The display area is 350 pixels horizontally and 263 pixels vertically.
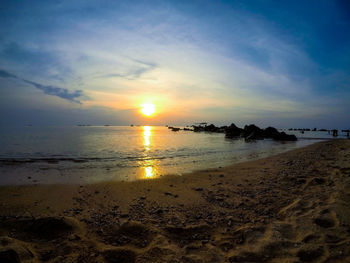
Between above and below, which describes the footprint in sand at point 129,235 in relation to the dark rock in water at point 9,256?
below

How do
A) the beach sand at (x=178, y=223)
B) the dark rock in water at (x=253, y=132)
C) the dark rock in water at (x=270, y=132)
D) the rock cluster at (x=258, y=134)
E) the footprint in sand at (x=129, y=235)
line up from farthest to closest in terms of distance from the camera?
the dark rock in water at (x=270, y=132) → the dark rock in water at (x=253, y=132) → the rock cluster at (x=258, y=134) → the footprint in sand at (x=129, y=235) → the beach sand at (x=178, y=223)

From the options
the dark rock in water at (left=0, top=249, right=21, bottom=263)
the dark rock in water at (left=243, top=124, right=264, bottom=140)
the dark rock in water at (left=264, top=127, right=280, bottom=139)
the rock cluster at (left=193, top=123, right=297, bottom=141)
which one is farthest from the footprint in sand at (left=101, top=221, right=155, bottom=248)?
the dark rock in water at (left=264, top=127, right=280, bottom=139)

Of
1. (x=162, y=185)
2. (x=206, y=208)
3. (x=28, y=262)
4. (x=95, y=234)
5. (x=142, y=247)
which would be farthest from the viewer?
(x=162, y=185)

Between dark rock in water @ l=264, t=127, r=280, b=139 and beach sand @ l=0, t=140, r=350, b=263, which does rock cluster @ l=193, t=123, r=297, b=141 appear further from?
beach sand @ l=0, t=140, r=350, b=263

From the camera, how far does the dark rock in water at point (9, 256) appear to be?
9.39ft

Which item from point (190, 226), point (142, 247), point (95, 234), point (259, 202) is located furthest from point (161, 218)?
point (259, 202)

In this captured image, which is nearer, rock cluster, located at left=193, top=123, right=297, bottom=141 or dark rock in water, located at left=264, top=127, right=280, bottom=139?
rock cluster, located at left=193, top=123, right=297, bottom=141

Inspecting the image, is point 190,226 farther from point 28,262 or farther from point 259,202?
point 28,262

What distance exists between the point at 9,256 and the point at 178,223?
3328mm

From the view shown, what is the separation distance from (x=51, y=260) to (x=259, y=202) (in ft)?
18.7

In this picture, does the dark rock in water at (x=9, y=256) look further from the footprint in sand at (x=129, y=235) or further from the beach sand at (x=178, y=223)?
the footprint in sand at (x=129, y=235)

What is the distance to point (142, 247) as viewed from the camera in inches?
147

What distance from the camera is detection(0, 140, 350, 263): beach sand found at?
341 cm

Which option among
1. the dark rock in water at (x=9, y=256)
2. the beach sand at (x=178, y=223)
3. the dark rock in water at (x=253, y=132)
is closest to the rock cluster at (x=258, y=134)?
the dark rock in water at (x=253, y=132)
